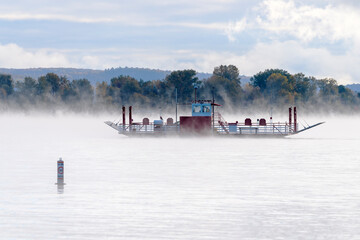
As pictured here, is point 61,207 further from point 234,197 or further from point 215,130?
point 215,130

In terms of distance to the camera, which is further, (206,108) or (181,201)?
(206,108)

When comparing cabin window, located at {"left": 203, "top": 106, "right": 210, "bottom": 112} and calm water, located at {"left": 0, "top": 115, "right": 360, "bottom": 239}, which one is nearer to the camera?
calm water, located at {"left": 0, "top": 115, "right": 360, "bottom": 239}

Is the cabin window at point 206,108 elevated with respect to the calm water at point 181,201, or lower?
elevated

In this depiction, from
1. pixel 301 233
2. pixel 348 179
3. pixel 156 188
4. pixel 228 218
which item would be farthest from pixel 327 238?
pixel 348 179

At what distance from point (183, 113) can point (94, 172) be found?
152 meters

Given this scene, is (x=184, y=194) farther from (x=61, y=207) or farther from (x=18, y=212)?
(x=18, y=212)

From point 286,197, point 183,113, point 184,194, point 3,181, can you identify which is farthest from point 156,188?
point 183,113

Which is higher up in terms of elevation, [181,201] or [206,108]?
[206,108]

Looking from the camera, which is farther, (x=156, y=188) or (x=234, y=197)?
(x=156, y=188)

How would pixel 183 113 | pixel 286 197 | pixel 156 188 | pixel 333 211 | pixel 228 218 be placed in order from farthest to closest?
pixel 183 113 < pixel 156 188 < pixel 286 197 < pixel 333 211 < pixel 228 218

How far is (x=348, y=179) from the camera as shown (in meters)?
34.9

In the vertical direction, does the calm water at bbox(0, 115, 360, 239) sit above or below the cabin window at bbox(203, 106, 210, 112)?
below

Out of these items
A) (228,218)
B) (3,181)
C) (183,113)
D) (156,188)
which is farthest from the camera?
(183,113)

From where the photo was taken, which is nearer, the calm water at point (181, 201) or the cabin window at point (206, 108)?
the calm water at point (181, 201)
